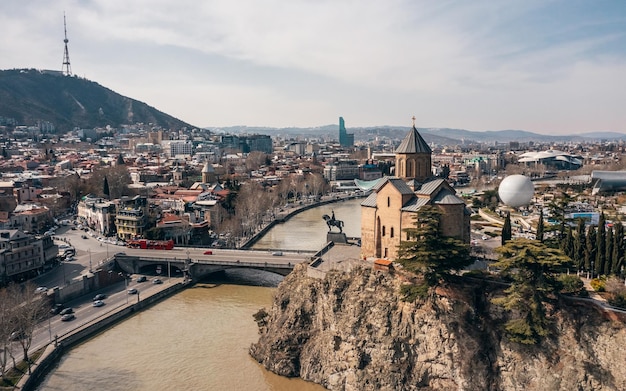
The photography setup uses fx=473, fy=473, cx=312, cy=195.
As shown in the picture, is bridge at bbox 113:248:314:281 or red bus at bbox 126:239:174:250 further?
red bus at bbox 126:239:174:250

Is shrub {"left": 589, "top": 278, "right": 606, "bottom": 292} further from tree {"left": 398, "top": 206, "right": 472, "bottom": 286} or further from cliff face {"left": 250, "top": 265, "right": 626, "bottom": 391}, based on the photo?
tree {"left": 398, "top": 206, "right": 472, "bottom": 286}

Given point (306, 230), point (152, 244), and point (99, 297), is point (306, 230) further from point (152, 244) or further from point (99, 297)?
point (99, 297)

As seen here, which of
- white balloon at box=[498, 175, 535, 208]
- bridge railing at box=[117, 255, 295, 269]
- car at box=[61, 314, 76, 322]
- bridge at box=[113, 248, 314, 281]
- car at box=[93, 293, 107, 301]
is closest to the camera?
car at box=[61, 314, 76, 322]

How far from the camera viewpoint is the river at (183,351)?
21.5 m

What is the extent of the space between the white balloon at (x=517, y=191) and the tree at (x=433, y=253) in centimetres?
3718

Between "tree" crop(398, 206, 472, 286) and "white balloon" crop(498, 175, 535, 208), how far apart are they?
1464 inches

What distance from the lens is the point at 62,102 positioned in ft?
560

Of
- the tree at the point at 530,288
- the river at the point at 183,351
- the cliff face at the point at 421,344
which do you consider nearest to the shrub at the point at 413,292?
the cliff face at the point at 421,344

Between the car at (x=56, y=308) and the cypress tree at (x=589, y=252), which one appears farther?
the car at (x=56, y=308)

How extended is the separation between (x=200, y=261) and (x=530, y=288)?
23187 millimetres

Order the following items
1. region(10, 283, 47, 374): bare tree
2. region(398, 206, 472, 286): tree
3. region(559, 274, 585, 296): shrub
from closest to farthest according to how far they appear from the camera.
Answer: region(559, 274, 585, 296): shrub → region(398, 206, 472, 286): tree → region(10, 283, 47, 374): bare tree

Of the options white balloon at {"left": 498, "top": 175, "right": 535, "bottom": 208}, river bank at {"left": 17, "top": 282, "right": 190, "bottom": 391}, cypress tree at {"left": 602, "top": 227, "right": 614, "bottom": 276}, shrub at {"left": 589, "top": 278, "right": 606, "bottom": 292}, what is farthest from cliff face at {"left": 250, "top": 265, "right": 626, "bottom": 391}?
white balloon at {"left": 498, "top": 175, "right": 535, "bottom": 208}

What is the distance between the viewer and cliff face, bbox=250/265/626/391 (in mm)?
18500

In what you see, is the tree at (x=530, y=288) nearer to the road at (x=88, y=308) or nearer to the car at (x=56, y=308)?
the road at (x=88, y=308)
